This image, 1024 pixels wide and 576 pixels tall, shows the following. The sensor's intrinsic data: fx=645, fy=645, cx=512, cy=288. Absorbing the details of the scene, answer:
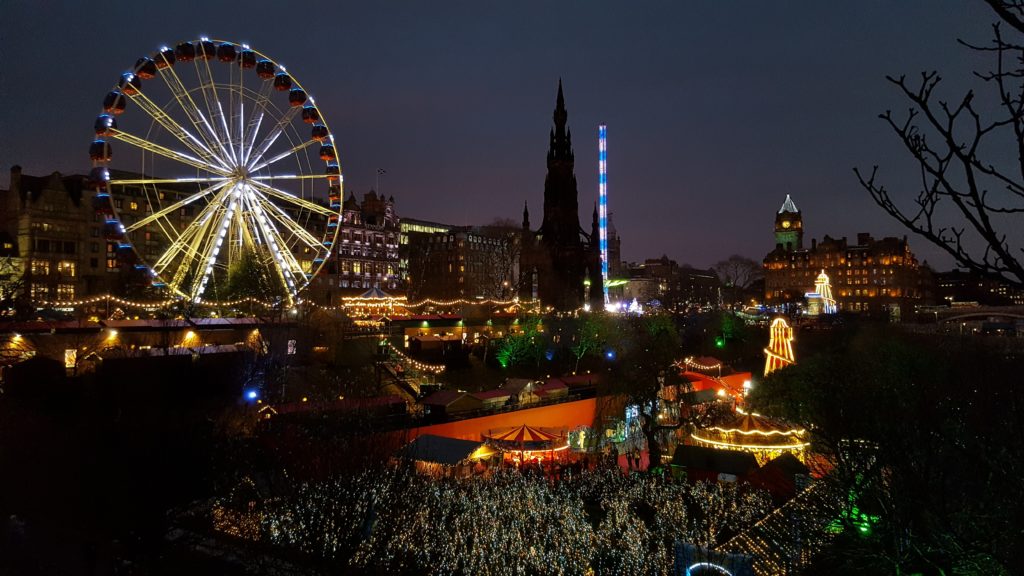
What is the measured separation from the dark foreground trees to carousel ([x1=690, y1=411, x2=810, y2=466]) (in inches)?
108

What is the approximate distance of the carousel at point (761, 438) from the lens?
22417 mm

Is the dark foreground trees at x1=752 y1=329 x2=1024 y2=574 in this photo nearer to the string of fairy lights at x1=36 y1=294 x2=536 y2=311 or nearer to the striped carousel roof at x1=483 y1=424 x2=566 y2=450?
the striped carousel roof at x1=483 y1=424 x2=566 y2=450

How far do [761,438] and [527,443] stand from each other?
819cm

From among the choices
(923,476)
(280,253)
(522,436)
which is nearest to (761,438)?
(522,436)

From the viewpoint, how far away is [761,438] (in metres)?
22.5

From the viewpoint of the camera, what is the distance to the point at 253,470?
12914 millimetres

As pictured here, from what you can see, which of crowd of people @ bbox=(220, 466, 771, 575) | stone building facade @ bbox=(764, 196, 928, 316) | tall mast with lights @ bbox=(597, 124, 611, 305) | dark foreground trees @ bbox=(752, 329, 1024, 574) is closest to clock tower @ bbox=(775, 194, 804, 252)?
stone building facade @ bbox=(764, 196, 928, 316)

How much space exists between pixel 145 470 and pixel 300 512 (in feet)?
8.16

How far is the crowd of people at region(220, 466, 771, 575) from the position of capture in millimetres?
10781

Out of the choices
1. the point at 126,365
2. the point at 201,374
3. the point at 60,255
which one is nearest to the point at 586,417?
the point at 201,374

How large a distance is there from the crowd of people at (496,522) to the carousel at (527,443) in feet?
11.4

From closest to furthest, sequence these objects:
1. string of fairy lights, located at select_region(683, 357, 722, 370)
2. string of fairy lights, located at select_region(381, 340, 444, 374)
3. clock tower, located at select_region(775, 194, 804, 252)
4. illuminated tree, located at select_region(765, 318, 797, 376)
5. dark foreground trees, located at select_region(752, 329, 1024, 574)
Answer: dark foreground trees, located at select_region(752, 329, 1024, 574) < string of fairy lights, located at select_region(381, 340, 444, 374) < illuminated tree, located at select_region(765, 318, 797, 376) < string of fairy lights, located at select_region(683, 357, 722, 370) < clock tower, located at select_region(775, 194, 804, 252)

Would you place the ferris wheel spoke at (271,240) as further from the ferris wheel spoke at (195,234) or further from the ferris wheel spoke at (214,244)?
the ferris wheel spoke at (195,234)

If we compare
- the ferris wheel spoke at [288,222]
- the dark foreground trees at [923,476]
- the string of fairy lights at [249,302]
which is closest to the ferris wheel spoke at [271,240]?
the ferris wheel spoke at [288,222]
